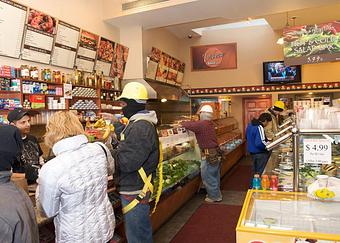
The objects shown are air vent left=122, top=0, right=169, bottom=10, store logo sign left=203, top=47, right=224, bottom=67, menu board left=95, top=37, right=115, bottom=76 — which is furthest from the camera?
store logo sign left=203, top=47, right=224, bottom=67

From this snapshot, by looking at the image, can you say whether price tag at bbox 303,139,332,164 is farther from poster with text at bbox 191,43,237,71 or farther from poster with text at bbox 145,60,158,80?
poster with text at bbox 191,43,237,71

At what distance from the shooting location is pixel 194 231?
14.9 feet

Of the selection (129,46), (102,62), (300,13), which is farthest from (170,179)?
(300,13)

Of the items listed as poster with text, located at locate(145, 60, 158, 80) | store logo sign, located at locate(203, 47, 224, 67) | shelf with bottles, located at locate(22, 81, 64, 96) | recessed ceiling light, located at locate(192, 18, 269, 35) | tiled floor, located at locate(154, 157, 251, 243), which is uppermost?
recessed ceiling light, located at locate(192, 18, 269, 35)

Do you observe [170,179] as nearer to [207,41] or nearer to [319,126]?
[319,126]

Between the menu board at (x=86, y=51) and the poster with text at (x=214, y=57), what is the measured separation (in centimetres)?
523

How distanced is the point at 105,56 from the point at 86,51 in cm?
66

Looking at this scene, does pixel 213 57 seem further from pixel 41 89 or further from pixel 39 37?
pixel 41 89

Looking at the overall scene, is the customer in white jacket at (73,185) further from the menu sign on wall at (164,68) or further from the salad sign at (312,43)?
the menu sign on wall at (164,68)

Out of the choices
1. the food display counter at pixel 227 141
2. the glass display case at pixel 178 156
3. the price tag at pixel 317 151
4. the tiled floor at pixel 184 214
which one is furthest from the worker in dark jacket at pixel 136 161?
the food display counter at pixel 227 141

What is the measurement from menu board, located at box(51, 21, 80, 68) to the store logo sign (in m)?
5.88

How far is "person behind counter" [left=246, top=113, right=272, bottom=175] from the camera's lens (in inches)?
230

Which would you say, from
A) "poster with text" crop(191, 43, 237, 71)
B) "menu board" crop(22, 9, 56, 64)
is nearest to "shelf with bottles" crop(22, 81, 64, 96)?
"menu board" crop(22, 9, 56, 64)

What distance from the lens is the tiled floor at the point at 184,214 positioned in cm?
435
